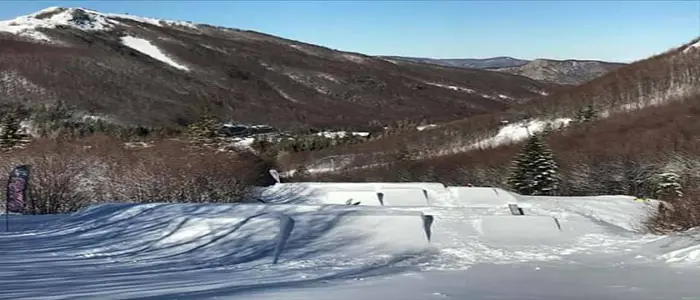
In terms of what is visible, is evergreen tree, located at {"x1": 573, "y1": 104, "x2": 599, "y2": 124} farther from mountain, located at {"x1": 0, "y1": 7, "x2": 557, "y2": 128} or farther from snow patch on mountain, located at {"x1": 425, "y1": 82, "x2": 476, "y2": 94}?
snow patch on mountain, located at {"x1": 425, "y1": 82, "x2": 476, "y2": 94}

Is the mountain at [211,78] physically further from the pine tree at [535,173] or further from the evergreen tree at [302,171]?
the pine tree at [535,173]

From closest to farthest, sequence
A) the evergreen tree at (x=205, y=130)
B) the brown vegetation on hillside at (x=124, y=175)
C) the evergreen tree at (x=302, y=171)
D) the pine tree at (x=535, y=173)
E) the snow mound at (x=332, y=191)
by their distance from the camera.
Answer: the brown vegetation on hillside at (x=124, y=175)
the snow mound at (x=332, y=191)
the evergreen tree at (x=205, y=130)
the pine tree at (x=535, y=173)
the evergreen tree at (x=302, y=171)

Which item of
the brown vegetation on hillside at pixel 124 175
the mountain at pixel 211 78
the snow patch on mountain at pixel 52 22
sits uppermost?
the snow patch on mountain at pixel 52 22

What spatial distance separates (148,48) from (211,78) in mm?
18317

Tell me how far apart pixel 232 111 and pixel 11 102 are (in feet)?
88.7

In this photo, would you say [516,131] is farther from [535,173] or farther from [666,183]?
[666,183]

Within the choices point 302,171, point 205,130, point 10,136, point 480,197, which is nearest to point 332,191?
point 480,197

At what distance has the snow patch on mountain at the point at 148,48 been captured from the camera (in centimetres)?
11475

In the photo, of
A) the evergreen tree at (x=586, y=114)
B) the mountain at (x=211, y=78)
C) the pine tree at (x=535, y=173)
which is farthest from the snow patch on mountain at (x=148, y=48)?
the pine tree at (x=535, y=173)

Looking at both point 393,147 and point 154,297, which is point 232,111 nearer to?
point 393,147

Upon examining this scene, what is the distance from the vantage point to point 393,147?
193ft

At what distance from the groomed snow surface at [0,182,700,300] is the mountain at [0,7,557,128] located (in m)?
53.3

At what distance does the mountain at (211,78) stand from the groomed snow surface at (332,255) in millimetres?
53308

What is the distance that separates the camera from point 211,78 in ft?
361
